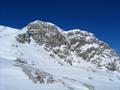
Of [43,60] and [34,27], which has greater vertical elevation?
[34,27]

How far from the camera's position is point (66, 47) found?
145125 mm

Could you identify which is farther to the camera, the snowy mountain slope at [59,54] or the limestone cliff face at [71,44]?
the limestone cliff face at [71,44]

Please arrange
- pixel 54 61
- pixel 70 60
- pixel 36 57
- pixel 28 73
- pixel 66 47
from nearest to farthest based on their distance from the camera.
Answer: pixel 28 73 → pixel 36 57 → pixel 54 61 → pixel 70 60 → pixel 66 47

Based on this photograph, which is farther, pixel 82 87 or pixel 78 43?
pixel 78 43

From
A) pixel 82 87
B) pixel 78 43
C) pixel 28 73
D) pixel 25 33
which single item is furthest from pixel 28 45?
pixel 28 73

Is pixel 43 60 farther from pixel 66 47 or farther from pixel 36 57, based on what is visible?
pixel 66 47

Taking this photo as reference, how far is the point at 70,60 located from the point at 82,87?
222 feet

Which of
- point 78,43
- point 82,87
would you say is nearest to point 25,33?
point 78,43

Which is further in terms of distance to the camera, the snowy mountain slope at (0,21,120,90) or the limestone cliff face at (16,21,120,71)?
the limestone cliff face at (16,21,120,71)

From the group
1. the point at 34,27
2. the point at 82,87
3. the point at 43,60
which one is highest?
the point at 34,27

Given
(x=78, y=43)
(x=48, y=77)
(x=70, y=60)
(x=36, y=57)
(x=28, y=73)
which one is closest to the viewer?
(x=28, y=73)

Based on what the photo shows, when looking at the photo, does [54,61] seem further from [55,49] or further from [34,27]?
[34,27]

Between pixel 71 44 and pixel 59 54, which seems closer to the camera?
pixel 59 54

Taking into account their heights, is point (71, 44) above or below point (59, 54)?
above
